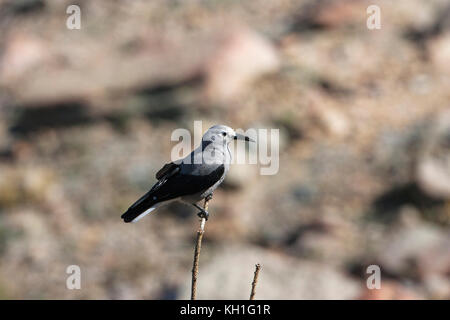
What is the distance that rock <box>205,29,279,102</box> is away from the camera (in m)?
19.0

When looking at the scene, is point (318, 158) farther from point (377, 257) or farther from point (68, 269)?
point (68, 269)

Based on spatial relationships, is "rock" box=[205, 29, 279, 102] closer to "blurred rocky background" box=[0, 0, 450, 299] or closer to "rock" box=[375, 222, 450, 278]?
"blurred rocky background" box=[0, 0, 450, 299]

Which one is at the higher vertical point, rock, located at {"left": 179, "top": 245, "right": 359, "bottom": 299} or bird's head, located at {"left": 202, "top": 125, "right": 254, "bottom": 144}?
bird's head, located at {"left": 202, "top": 125, "right": 254, "bottom": 144}

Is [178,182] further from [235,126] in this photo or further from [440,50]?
[440,50]

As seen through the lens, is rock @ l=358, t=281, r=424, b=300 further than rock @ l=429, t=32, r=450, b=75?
No

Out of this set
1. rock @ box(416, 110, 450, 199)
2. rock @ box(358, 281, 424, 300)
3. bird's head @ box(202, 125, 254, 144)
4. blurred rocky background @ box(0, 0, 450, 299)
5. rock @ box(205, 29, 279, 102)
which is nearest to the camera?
bird's head @ box(202, 125, 254, 144)

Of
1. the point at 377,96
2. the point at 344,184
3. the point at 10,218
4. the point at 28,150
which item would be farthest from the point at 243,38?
the point at 10,218

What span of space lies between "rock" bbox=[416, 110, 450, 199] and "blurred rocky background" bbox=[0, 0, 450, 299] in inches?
1.4

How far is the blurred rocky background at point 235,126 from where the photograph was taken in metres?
14.6

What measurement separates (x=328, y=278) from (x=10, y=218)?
8499 mm

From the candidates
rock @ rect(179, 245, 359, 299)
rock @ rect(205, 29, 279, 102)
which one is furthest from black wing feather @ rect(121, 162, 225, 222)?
rock @ rect(205, 29, 279, 102)

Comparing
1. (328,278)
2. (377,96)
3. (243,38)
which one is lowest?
(328,278)

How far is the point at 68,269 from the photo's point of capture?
15.7 metres

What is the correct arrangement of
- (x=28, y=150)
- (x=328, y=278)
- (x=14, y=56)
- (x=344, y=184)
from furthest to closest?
(x=14, y=56)
(x=28, y=150)
(x=344, y=184)
(x=328, y=278)
